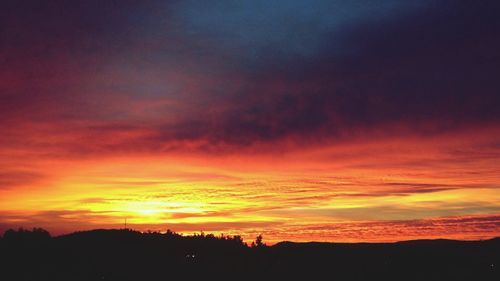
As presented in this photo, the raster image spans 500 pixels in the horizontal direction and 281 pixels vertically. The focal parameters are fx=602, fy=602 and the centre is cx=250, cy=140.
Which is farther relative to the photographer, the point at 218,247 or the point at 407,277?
the point at 218,247

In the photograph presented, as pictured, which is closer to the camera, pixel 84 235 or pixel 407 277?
pixel 407 277

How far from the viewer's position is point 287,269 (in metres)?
48.7

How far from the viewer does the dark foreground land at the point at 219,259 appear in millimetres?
43625

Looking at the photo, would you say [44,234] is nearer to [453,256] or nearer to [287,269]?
[287,269]

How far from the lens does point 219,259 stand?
5381 centimetres

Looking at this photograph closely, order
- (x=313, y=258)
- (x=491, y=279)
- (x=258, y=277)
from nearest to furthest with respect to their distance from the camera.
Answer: (x=258, y=277)
(x=491, y=279)
(x=313, y=258)

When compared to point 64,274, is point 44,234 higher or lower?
higher

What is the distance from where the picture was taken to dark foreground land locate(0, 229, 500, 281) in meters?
43.6

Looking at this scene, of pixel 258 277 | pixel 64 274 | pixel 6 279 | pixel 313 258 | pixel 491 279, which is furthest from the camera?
pixel 313 258

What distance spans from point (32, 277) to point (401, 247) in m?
39.2

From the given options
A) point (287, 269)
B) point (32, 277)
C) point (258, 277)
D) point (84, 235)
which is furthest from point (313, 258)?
point (32, 277)

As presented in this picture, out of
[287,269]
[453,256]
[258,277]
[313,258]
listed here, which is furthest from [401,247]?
[258,277]

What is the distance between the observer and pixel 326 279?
150ft

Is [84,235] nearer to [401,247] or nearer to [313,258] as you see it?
[313,258]
